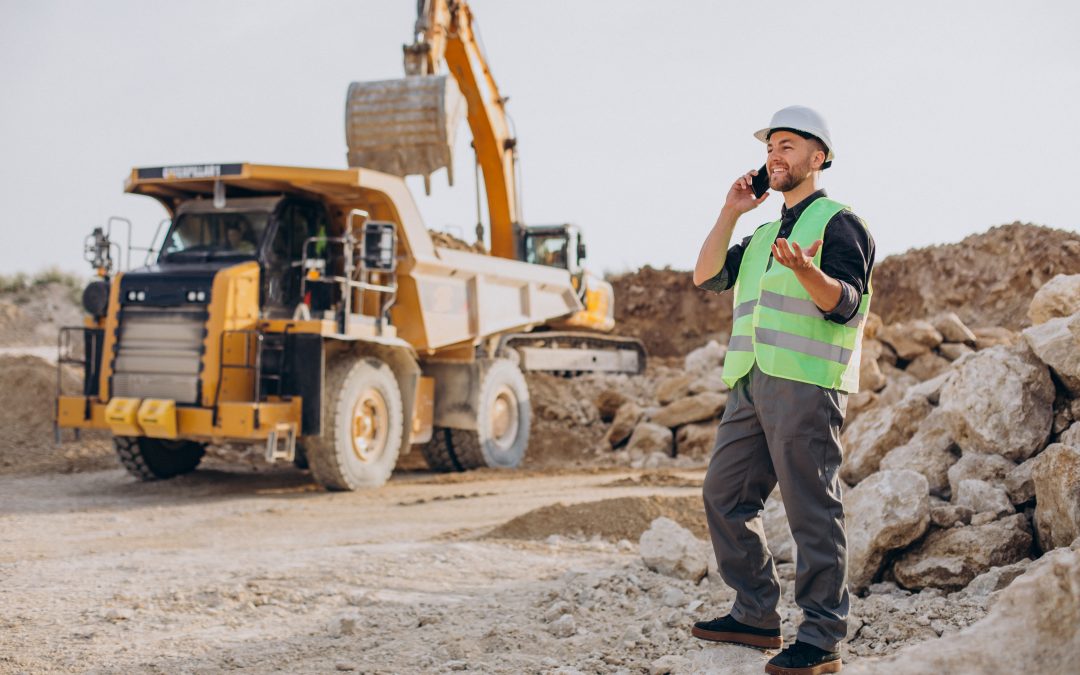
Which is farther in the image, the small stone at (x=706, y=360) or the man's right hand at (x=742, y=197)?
the small stone at (x=706, y=360)

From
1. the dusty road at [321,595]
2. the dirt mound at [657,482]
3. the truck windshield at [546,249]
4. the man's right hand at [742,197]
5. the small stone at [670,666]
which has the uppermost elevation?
the truck windshield at [546,249]

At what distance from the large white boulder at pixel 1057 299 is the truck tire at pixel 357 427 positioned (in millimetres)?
5739

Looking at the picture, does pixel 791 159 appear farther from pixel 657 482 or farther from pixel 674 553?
pixel 657 482

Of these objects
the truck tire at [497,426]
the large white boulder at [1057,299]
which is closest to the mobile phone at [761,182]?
the large white boulder at [1057,299]

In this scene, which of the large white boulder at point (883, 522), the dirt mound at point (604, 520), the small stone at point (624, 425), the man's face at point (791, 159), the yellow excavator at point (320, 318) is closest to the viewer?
the man's face at point (791, 159)

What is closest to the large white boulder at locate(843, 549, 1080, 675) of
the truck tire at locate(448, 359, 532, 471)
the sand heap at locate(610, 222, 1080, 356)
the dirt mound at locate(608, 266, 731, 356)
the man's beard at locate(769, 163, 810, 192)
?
the man's beard at locate(769, 163, 810, 192)

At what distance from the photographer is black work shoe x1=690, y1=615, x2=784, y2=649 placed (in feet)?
12.4

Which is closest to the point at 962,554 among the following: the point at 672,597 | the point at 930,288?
the point at 672,597

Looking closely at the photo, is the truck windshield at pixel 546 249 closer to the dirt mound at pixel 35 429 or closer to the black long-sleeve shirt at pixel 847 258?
the dirt mound at pixel 35 429

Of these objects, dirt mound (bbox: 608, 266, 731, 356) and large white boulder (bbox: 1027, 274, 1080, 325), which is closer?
large white boulder (bbox: 1027, 274, 1080, 325)

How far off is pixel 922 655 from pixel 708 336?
914 inches

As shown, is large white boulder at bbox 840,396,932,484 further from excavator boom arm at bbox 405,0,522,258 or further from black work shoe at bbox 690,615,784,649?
excavator boom arm at bbox 405,0,522,258

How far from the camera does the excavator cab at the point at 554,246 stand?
46.5 feet

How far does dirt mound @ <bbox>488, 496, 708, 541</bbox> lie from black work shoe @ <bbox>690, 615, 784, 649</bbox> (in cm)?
319
